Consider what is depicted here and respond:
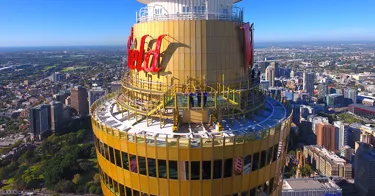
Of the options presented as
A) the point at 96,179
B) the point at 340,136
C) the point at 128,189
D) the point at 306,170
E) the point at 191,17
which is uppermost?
the point at 191,17

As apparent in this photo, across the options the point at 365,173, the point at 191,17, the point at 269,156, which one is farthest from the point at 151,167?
the point at 365,173

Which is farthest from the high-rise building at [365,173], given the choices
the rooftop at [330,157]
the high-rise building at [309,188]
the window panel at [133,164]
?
the window panel at [133,164]

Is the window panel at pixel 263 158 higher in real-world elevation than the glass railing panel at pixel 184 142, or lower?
lower

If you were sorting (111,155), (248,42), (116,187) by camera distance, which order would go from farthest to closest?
(248,42) < (116,187) < (111,155)

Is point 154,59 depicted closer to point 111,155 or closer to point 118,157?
point 118,157

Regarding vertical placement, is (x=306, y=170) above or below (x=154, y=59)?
below

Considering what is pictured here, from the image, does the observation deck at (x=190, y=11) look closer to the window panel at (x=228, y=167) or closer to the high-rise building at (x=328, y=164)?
the window panel at (x=228, y=167)
